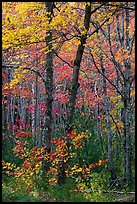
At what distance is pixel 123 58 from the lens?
29.8 feet

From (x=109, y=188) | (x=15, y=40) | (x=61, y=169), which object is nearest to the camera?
(x=15, y=40)

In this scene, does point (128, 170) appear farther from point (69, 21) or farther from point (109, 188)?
point (69, 21)

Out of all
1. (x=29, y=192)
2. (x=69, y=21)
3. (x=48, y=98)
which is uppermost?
(x=69, y=21)

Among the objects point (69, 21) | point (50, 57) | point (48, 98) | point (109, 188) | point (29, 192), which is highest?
point (69, 21)

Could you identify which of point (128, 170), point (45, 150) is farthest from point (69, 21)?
point (128, 170)

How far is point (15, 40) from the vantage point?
23.2 feet

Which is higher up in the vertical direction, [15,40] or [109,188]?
[15,40]

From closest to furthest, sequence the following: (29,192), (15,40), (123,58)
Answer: (29,192) < (15,40) < (123,58)

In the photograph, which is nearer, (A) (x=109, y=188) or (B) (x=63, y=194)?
(B) (x=63, y=194)

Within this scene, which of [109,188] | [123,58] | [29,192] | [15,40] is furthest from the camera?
[123,58]

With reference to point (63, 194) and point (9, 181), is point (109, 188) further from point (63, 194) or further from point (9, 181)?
point (9, 181)

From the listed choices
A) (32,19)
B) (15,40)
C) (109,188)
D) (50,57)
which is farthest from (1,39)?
(109,188)

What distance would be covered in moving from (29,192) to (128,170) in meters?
3.45

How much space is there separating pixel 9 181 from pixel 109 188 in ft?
10.0
